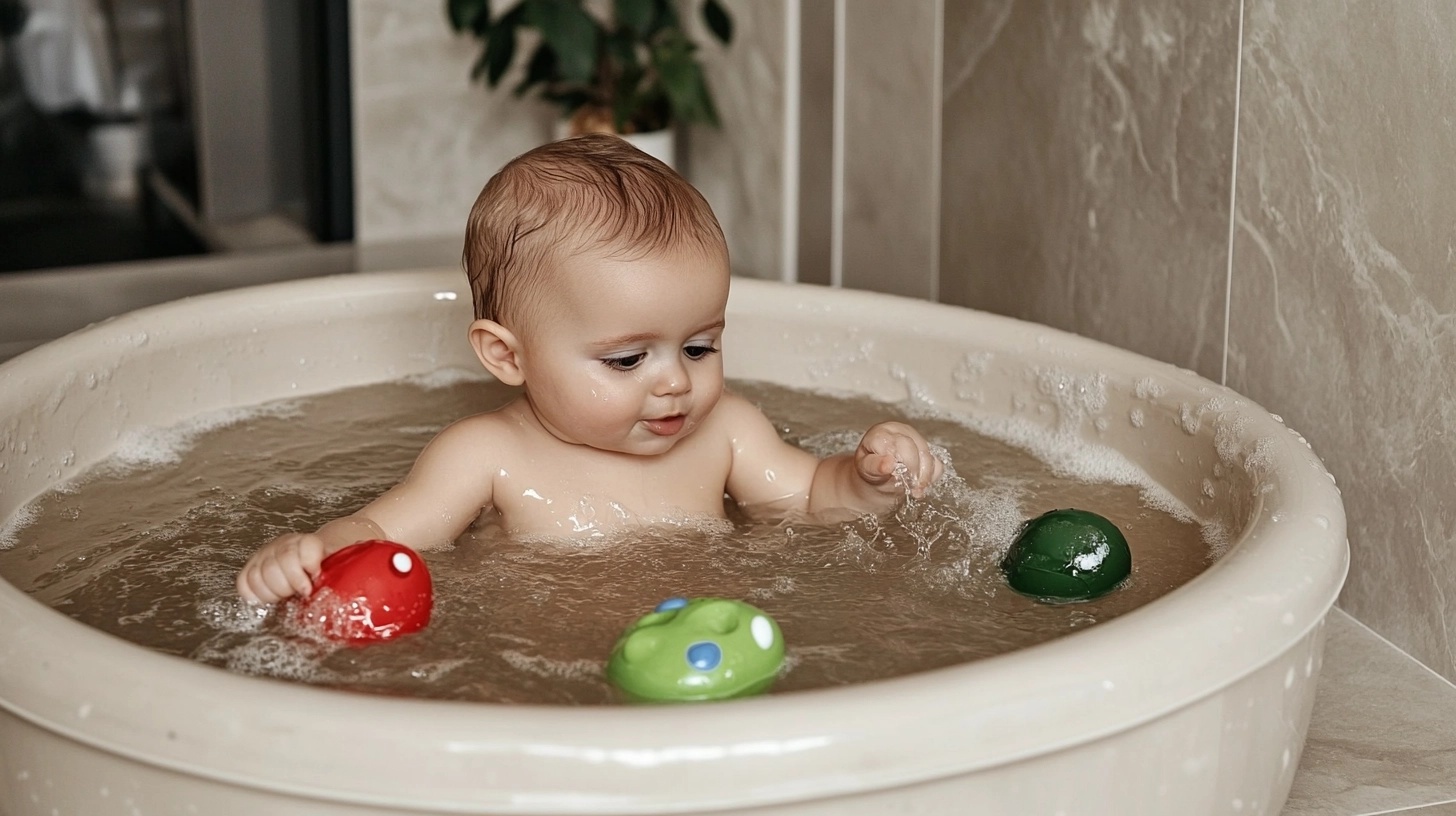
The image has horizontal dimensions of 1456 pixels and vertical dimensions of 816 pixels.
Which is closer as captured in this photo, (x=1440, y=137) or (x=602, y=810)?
(x=602, y=810)

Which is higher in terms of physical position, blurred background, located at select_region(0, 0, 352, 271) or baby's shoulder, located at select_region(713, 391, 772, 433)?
baby's shoulder, located at select_region(713, 391, 772, 433)

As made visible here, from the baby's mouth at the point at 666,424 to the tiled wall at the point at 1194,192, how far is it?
68 centimetres

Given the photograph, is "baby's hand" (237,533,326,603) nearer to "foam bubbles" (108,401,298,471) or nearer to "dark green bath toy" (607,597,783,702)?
"dark green bath toy" (607,597,783,702)

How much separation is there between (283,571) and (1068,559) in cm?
59

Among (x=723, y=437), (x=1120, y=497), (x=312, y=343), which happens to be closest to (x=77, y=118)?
(x=312, y=343)

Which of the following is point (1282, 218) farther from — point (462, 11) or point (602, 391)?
point (462, 11)

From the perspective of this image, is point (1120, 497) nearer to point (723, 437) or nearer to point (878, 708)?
point (723, 437)

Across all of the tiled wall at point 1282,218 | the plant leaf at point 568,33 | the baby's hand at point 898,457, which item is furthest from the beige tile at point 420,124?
the baby's hand at point 898,457

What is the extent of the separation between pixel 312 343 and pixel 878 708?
1191 millimetres

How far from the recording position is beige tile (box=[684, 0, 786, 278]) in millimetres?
2973

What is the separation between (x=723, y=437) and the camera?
4.99 ft

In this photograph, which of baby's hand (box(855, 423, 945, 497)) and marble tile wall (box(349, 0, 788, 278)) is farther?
marble tile wall (box(349, 0, 788, 278))

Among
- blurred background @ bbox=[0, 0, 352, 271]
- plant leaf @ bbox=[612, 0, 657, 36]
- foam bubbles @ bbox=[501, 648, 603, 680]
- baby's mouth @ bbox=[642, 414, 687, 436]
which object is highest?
plant leaf @ bbox=[612, 0, 657, 36]

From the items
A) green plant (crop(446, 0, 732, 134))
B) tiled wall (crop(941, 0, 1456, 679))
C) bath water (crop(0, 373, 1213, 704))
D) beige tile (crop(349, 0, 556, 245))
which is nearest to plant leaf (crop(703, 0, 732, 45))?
green plant (crop(446, 0, 732, 134))
